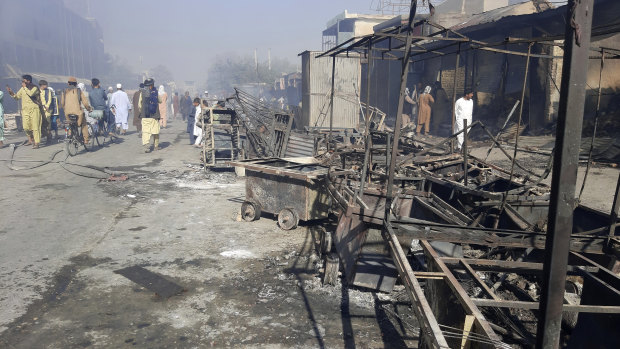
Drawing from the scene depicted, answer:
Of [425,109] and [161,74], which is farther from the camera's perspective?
[161,74]

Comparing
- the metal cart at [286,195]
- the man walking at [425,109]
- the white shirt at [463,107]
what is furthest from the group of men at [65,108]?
the man walking at [425,109]

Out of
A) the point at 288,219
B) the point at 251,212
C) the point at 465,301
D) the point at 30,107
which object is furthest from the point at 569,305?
the point at 30,107

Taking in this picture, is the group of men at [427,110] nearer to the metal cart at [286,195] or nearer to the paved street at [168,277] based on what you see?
the metal cart at [286,195]

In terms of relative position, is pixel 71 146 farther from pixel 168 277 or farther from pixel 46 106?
pixel 168 277

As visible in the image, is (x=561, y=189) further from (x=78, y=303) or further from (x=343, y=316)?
(x=78, y=303)

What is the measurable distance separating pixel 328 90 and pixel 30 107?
10.9m

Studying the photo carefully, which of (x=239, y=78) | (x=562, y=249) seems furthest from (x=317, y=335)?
(x=239, y=78)

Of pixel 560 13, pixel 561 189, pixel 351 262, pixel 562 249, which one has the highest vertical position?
pixel 560 13

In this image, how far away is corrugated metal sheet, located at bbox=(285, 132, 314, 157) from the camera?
10.2m

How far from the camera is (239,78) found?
44.8 meters

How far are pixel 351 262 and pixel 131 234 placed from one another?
3.52 metres

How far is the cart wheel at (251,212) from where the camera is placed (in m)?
6.76

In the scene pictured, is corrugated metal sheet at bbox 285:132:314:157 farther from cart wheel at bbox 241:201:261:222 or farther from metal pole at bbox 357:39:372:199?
cart wheel at bbox 241:201:261:222

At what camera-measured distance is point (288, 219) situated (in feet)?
20.8
